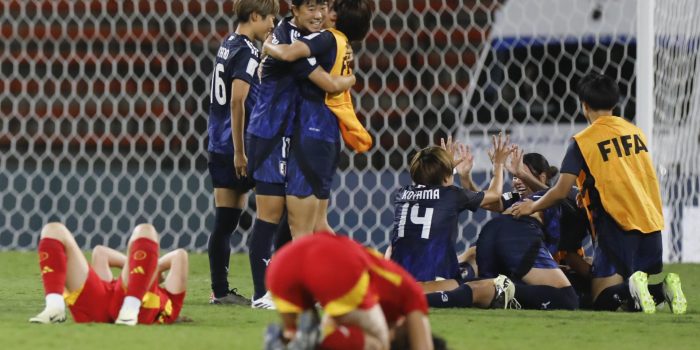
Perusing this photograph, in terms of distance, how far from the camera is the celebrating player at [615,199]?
173 inches

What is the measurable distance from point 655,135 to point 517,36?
4.72ft

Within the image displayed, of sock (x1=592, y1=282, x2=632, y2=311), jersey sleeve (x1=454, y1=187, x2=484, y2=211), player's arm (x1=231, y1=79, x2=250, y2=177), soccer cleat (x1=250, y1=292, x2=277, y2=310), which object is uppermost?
player's arm (x1=231, y1=79, x2=250, y2=177)

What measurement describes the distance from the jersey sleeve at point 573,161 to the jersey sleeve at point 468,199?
1.03 ft

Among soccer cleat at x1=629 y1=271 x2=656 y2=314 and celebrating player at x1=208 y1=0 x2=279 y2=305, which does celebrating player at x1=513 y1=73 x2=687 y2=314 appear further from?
celebrating player at x1=208 y1=0 x2=279 y2=305

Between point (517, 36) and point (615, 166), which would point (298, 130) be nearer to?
point (615, 166)

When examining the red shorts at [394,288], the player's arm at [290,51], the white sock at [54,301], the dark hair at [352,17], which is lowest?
the white sock at [54,301]

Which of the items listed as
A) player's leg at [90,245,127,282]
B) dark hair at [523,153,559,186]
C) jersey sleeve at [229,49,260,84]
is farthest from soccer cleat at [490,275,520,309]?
player's leg at [90,245,127,282]

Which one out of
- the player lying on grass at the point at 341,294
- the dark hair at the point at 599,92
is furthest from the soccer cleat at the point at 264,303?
the player lying on grass at the point at 341,294

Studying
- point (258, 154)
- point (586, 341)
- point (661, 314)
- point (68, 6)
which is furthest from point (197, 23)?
point (586, 341)

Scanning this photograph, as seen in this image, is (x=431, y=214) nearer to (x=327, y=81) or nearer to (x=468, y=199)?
(x=468, y=199)

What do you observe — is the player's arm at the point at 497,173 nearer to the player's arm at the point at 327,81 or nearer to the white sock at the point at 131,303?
the player's arm at the point at 327,81

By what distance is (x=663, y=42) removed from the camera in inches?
244

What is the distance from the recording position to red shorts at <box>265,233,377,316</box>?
2354mm

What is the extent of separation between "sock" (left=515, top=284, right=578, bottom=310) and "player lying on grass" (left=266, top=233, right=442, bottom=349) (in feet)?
6.09
